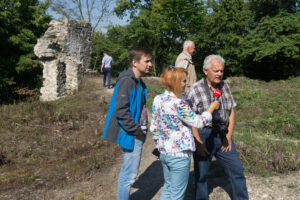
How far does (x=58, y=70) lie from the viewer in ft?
40.9

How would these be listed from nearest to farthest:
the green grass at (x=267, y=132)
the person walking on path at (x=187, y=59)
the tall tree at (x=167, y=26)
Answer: the green grass at (x=267, y=132) < the person walking on path at (x=187, y=59) < the tall tree at (x=167, y=26)

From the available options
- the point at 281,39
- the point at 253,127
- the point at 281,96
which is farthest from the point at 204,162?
the point at 281,39

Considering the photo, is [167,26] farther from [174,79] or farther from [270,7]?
[174,79]

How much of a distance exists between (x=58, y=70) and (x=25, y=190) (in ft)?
30.8

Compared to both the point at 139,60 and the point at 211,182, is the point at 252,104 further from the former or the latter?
the point at 139,60

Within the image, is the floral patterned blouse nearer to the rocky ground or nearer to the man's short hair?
the man's short hair

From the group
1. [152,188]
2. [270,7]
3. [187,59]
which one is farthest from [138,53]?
[270,7]

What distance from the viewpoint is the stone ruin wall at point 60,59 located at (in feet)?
40.7

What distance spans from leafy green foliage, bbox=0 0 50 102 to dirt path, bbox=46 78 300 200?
16.6 metres

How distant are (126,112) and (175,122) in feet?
1.79

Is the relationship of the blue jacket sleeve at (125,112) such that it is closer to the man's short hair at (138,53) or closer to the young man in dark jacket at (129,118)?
the young man in dark jacket at (129,118)

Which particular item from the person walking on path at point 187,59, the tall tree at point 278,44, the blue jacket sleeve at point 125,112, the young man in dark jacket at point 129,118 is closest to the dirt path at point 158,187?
the young man in dark jacket at point 129,118

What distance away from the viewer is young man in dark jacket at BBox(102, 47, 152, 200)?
2.59m

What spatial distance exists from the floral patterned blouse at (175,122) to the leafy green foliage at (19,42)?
18436 millimetres
